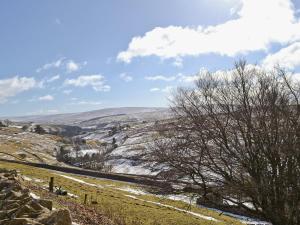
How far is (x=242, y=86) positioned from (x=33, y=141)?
611 ft

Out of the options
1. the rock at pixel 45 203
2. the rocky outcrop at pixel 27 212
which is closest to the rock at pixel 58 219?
the rocky outcrop at pixel 27 212

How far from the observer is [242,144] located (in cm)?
1712

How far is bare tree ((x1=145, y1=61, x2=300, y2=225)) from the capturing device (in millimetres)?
15977

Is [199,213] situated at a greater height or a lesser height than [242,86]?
lesser

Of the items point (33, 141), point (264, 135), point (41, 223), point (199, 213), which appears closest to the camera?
point (41, 223)

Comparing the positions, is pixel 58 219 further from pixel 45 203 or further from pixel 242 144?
pixel 242 144

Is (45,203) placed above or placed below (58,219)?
below

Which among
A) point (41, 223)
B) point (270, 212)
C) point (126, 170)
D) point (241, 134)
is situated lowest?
point (126, 170)

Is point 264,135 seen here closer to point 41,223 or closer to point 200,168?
point 200,168

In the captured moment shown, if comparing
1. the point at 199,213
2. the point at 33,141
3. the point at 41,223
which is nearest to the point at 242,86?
the point at 41,223

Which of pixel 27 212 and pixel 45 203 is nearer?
pixel 27 212

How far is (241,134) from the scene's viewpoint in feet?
56.0

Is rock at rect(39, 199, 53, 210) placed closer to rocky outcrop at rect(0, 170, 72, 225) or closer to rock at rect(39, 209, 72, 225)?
rocky outcrop at rect(0, 170, 72, 225)

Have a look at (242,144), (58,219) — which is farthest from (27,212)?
(242,144)
